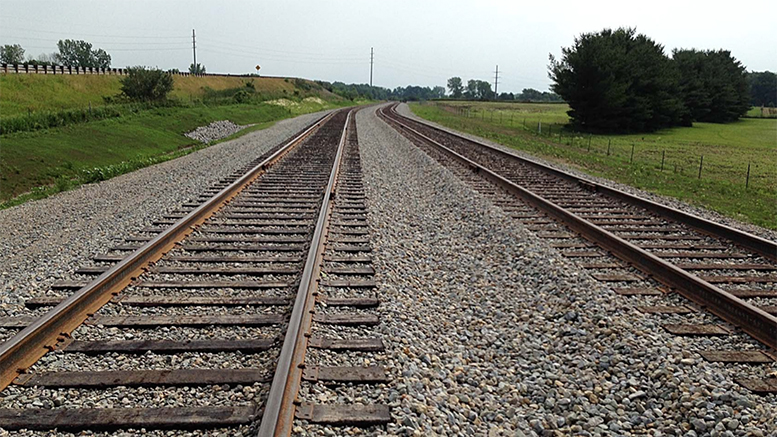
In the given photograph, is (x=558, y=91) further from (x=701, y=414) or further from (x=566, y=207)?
(x=701, y=414)

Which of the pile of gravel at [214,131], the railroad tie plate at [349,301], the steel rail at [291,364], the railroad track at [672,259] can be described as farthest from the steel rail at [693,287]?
the pile of gravel at [214,131]

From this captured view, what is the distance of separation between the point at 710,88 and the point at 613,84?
28033 mm

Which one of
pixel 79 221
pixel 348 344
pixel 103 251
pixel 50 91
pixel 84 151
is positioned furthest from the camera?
pixel 50 91

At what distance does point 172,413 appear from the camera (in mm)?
3508

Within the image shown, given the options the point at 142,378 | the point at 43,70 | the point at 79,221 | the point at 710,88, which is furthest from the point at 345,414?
the point at 710,88

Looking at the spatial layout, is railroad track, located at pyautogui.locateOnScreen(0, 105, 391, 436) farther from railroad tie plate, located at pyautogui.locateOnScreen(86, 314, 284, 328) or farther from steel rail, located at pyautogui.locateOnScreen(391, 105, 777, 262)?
steel rail, located at pyautogui.locateOnScreen(391, 105, 777, 262)

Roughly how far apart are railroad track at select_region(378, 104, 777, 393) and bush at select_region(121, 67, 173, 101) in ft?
116

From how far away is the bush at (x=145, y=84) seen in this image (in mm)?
40656

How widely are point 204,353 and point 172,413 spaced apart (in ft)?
2.90

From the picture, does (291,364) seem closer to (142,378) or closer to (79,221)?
(142,378)

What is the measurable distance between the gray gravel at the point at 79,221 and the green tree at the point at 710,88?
57379 mm

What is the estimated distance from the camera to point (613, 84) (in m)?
44.1

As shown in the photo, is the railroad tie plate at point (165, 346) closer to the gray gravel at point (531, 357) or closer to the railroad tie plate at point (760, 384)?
the gray gravel at point (531, 357)

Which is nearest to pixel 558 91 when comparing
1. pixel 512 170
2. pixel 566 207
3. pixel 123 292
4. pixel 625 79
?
pixel 625 79
